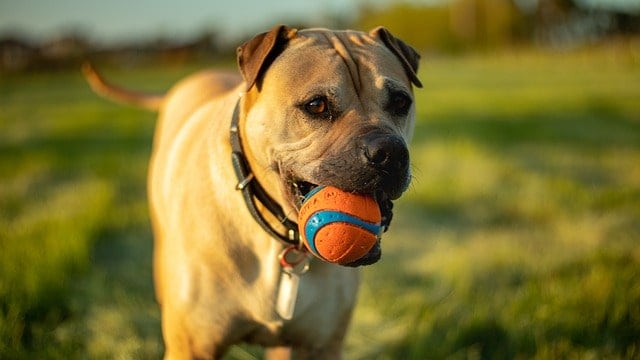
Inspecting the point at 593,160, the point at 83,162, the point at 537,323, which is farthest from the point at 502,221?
the point at 83,162

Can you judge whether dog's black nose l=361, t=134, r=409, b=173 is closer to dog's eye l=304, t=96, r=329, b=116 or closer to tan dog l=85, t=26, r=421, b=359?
tan dog l=85, t=26, r=421, b=359

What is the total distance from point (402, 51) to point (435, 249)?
2.89 meters

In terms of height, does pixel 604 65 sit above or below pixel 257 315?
below

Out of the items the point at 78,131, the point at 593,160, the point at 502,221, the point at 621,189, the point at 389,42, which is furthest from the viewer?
the point at 78,131

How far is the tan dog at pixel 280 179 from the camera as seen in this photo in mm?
2869

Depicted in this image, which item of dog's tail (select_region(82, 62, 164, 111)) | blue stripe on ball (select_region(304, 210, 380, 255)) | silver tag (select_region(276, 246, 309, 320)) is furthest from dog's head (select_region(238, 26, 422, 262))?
dog's tail (select_region(82, 62, 164, 111))

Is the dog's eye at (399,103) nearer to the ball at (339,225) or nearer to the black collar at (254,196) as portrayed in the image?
the ball at (339,225)

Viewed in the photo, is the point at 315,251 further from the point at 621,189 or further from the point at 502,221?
the point at 621,189

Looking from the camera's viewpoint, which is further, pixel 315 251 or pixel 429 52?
pixel 429 52

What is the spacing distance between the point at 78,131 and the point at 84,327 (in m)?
7.91

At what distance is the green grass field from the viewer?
4129 millimetres

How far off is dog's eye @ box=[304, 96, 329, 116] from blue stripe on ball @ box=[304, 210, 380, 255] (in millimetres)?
452

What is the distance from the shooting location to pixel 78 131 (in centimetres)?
1162

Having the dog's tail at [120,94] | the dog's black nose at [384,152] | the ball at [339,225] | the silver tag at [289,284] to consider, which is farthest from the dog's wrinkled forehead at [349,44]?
the dog's tail at [120,94]
